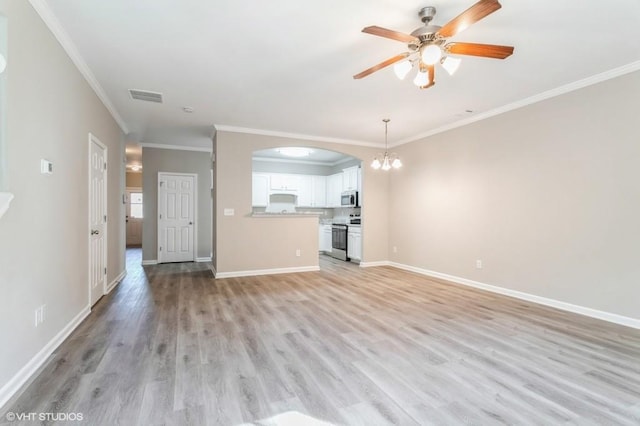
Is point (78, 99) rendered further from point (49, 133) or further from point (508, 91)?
point (508, 91)

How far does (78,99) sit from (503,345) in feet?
15.4

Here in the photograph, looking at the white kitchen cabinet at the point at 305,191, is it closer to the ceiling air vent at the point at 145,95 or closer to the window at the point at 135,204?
the ceiling air vent at the point at 145,95

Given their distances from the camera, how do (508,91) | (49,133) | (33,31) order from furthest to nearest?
(508,91), (49,133), (33,31)

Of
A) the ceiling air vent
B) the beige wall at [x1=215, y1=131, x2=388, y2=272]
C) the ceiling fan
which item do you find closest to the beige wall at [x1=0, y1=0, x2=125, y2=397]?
the ceiling air vent

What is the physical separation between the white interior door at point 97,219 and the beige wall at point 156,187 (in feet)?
8.91

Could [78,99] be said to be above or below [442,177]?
above

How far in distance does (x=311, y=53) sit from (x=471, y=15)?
1446mm

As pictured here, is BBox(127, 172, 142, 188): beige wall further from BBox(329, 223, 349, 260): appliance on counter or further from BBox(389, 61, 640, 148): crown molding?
BBox(389, 61, 640, 148): crown molding

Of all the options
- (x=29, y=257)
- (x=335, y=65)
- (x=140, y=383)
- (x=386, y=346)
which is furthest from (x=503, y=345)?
(x=29, y=257)

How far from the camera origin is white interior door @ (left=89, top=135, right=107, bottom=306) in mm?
3488

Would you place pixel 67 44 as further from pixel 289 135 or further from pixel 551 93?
pixel 551 93

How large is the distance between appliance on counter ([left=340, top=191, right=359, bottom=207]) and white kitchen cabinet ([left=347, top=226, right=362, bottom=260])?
821mm

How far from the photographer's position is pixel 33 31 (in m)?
2.13

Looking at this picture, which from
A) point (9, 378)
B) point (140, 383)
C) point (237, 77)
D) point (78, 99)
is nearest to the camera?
point (9, 378)
